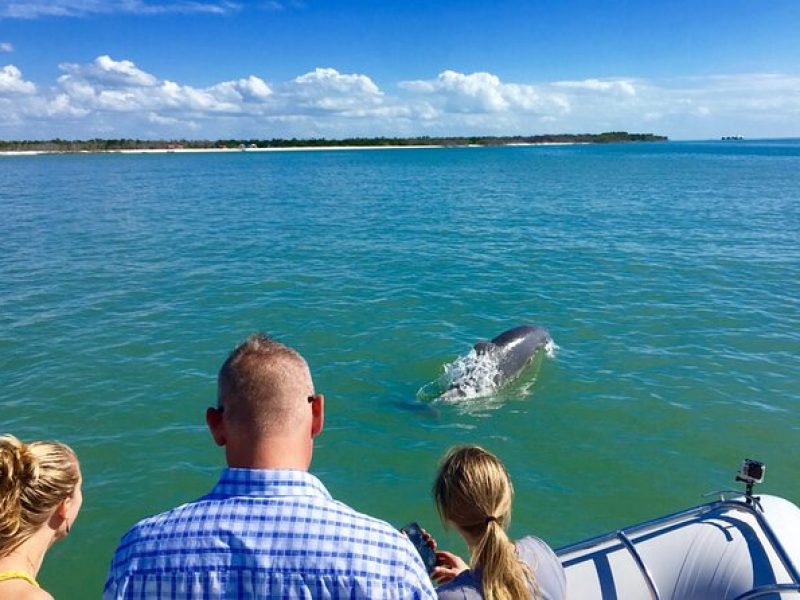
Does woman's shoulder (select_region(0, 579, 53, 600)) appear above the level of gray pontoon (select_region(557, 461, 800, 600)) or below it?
above

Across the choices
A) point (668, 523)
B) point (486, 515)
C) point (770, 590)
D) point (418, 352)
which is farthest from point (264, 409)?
point (418, 352)

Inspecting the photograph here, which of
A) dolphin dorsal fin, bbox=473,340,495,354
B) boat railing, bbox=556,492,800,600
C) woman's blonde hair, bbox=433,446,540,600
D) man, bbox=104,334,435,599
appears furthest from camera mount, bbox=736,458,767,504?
dolphin dorsal fin, bbox=473,340,495,354

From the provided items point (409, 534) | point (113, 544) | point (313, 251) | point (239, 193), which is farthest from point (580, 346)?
point (239, 193)

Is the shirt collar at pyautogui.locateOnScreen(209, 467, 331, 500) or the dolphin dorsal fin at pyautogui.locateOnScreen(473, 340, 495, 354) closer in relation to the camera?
the shirt collar at pyautogui.locateOnScreen(209, 467, 331, 500)

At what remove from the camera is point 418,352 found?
15242mm

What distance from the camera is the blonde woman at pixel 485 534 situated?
12.3ft

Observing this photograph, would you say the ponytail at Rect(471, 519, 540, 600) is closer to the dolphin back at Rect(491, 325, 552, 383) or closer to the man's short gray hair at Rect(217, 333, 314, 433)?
the man's short gray hair at Rect(217, 333, 314, 433)

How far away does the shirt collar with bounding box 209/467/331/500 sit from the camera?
2.49 m

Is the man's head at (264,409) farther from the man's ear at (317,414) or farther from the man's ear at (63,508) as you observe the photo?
the man's ear at (63,508)

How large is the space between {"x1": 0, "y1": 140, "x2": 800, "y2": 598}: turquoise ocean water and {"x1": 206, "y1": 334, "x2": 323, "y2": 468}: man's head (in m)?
6.46

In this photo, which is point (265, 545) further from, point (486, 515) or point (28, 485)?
point (28, 485)

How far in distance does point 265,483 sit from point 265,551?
0.27 m

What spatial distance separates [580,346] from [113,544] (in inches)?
434

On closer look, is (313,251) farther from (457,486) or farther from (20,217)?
(457,486)
